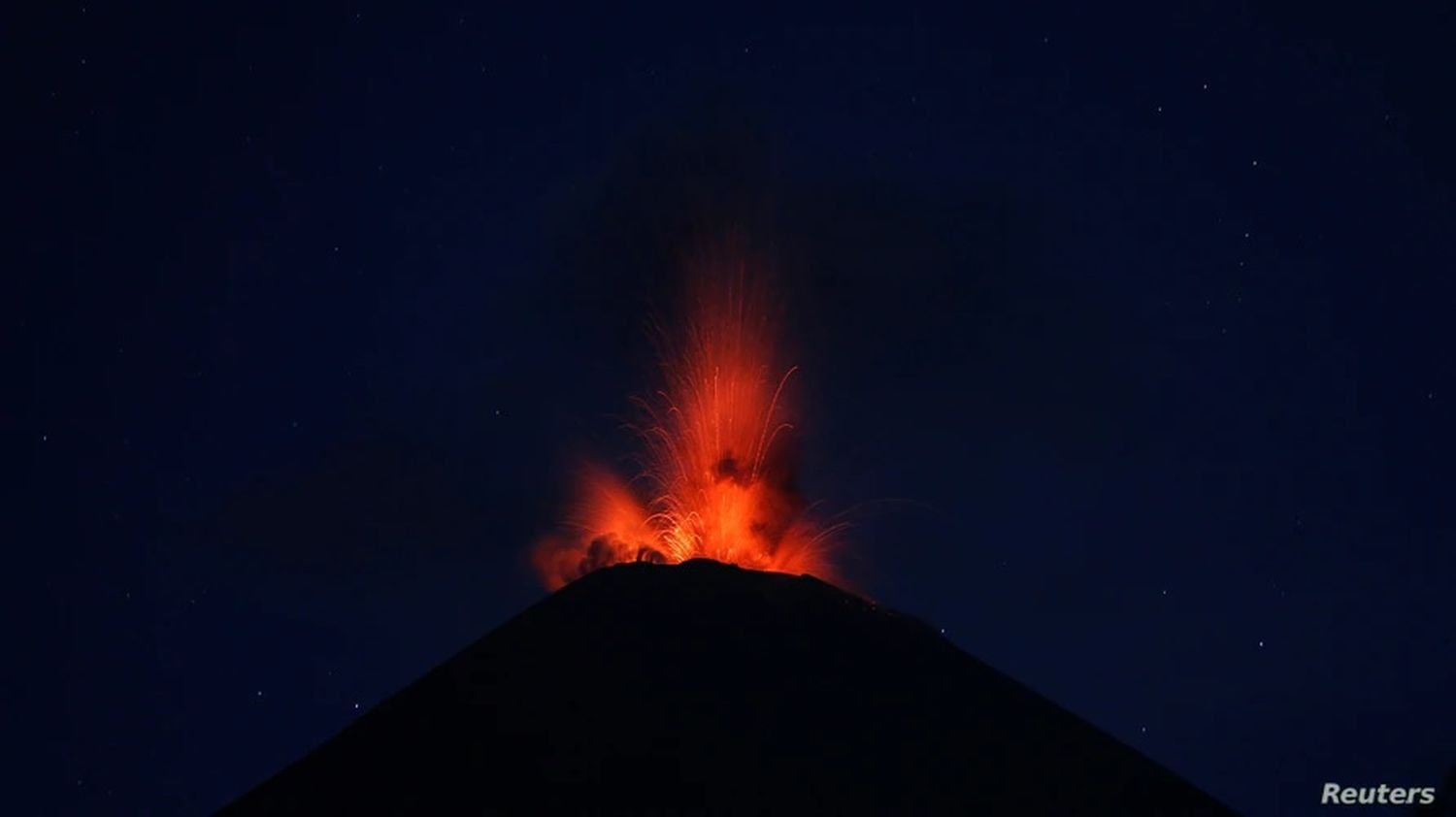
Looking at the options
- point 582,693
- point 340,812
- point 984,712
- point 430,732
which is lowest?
point 340,812

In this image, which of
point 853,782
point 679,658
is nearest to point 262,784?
point 679,658

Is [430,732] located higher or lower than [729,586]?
lower

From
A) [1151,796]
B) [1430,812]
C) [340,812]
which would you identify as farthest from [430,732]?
[1430,812]

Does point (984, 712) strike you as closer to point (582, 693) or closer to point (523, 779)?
point (582, 693)

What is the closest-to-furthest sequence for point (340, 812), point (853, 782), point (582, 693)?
point (340, 812) → point (853, 782) → point (582, 693)

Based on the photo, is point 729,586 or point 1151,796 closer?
point 1151,796

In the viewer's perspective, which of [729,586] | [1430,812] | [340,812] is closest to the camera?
[340,812]

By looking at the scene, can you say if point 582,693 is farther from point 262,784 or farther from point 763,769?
point 262,784
